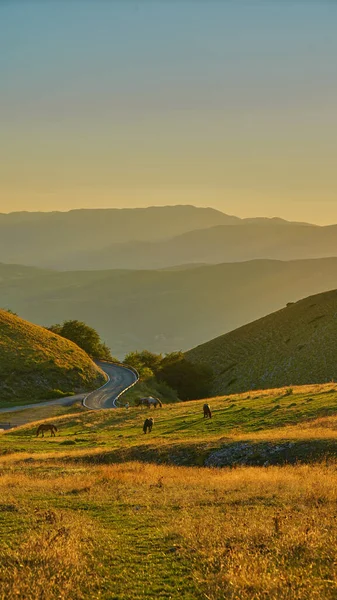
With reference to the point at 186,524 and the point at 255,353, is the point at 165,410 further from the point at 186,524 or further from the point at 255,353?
the point at 255,353

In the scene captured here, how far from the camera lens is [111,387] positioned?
84750mm

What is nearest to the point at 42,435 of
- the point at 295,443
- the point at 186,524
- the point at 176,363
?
the point at 295,443

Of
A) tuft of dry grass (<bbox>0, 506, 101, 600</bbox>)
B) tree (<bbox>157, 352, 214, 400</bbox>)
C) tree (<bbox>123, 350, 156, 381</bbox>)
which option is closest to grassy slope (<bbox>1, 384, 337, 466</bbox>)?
tuft of dry grass (<bbox>0, 506, 101, 600</bbox>)

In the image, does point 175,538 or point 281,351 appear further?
point 281,351

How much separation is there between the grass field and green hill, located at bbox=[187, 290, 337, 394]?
66914 millimetres

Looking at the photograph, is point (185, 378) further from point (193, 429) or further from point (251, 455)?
point (251, 455)

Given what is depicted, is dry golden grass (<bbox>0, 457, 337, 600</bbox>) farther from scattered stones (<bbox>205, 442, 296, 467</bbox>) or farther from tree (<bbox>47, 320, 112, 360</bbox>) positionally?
tree (<bbox>47, 320, 112, 360</bbox>)

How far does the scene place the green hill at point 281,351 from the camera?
97.1 metres

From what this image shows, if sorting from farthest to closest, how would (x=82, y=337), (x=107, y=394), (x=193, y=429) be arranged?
(x=82, y=337) → (x=107, y=394) → (x=193, y=429)

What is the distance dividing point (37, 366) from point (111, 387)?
12.1 metres

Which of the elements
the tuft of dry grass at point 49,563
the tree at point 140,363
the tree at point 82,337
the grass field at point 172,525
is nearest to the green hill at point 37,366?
the tree at point 140,363

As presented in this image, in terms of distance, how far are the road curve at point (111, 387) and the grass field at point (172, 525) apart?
134 feet

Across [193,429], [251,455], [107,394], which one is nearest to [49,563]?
[251,455]

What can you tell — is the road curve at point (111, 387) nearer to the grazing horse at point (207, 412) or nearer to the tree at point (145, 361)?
the tree at point (145, 361)
